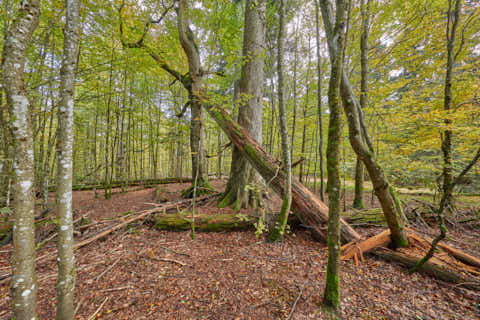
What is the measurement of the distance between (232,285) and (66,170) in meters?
2.58

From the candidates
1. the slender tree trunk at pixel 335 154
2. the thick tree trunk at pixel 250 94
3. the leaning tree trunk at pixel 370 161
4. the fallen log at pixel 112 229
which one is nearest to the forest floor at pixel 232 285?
the fallen log at pixel 112 229

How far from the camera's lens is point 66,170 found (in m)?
1.68

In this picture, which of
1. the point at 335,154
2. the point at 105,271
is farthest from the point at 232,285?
the point at 335,154

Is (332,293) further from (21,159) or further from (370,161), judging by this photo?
(21,159)

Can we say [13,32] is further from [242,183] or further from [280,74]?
[242,183]

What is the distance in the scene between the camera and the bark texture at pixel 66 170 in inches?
63.9

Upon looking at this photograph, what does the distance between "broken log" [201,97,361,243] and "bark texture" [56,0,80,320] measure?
8.56ft

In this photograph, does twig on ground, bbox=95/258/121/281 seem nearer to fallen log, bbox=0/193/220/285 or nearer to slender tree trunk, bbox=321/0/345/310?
fallen log, bbox=0/193/220/285

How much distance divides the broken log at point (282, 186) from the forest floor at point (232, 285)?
1.46ft

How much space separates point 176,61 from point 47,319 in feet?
23.8

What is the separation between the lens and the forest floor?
195cm

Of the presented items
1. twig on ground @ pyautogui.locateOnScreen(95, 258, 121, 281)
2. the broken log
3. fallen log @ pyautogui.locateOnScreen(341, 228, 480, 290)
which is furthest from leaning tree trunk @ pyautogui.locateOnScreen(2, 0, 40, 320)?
fallen log @ pyautogui.locateOnScreen(341, 228, 480, 290)

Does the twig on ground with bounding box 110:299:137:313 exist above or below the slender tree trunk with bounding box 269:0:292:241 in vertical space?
below

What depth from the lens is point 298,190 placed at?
3670mm
